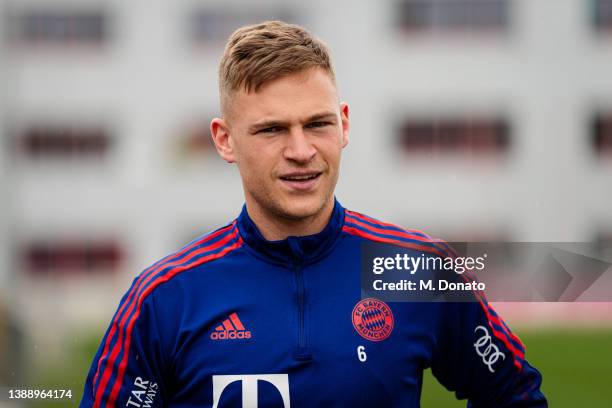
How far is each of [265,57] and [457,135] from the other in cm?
2293

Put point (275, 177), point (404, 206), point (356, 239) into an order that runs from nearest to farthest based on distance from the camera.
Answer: point (275, 177)
point (356, 239)
point (404, 206)

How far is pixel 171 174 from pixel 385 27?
7.32 meters

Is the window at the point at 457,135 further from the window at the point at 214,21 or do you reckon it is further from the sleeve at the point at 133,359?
the sleeve at the point at 133,359

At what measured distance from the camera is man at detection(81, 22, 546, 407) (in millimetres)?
2430

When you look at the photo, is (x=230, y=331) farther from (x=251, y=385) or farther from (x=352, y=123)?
(x=352, y=123)

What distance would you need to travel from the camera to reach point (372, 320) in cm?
254

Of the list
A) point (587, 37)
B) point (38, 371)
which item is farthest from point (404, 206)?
point (38, 371)

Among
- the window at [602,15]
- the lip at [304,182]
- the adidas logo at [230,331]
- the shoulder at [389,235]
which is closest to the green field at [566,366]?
Answer: the adidas logo at [230,331]

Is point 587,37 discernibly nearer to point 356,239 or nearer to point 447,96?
point 447,96

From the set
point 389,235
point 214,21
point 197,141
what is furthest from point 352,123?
point 389,235

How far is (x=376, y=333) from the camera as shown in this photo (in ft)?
8.27

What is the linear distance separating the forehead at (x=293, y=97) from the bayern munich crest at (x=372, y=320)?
590mm

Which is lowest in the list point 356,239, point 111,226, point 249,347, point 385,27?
point 111,226

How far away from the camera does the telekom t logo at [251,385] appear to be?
2.42 m
